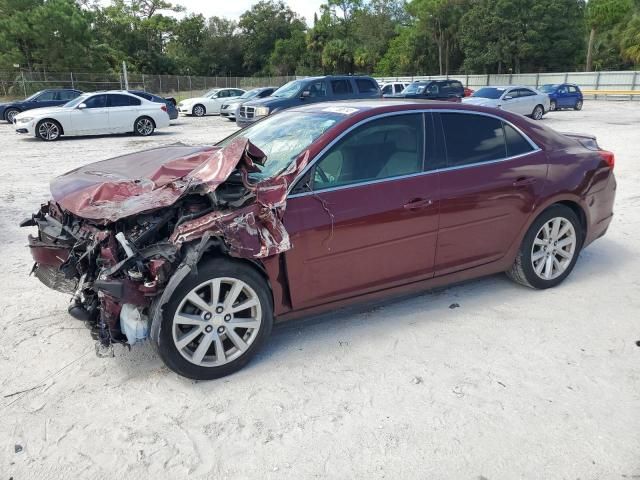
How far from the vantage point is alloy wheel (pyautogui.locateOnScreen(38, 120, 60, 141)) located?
15792mm

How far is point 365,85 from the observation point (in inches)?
691

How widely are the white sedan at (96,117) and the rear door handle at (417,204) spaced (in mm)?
15034

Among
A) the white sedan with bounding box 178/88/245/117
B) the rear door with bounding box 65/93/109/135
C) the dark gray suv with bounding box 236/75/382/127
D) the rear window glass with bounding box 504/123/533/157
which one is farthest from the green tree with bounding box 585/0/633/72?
the rear window glass with bounding box 504/123/533/157

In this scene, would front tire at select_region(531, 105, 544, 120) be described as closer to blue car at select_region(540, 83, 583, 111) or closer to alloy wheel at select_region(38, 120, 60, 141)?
blue car at select_region(540, 83, 583, 111)

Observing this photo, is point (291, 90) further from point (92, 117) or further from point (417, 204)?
point (417, 204)

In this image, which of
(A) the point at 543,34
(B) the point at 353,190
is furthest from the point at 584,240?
(A) the point at 543,34

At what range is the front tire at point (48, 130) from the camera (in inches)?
621

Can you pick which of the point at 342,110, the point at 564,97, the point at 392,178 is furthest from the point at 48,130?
the point at 564,97

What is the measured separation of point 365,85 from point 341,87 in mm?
852

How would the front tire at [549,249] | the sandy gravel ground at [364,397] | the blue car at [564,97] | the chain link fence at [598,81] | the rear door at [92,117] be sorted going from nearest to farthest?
the sandy gravel ground at [364,397]
the front tire at [549,249]
the rear door at [92,117]
the blue car at [564,97]
the chain link fence at [598,81]

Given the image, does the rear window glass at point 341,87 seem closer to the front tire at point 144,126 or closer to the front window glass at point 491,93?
the front tire at point 144,126

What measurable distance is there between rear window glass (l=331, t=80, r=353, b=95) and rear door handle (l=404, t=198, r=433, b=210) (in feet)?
46.0

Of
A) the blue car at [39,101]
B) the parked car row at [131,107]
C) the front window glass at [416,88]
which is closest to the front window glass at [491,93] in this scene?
the parked car row at [131,107]

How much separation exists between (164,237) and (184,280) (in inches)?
13.6
